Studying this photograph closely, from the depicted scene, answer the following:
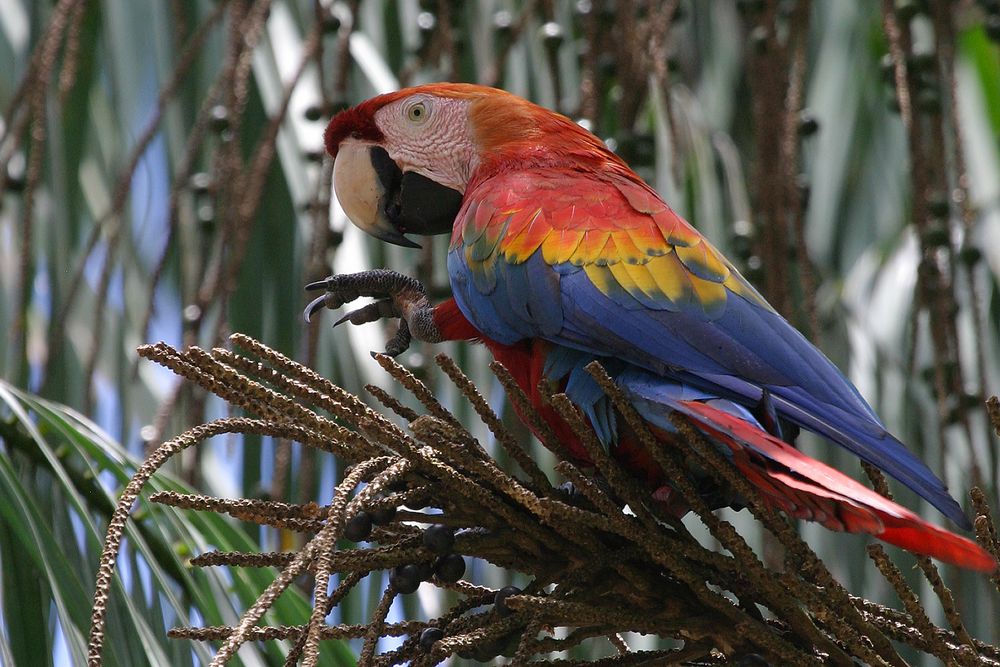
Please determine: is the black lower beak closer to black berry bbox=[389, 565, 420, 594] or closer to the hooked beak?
the hooked beak

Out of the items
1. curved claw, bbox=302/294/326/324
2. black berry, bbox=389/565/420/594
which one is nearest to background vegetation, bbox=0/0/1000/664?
curved claw, bbox=302/294/326/324

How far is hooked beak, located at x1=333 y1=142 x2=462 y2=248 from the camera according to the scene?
1.57 metres

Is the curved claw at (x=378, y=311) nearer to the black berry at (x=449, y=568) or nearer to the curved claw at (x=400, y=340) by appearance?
A: the curved claw at (x=400, y=340)

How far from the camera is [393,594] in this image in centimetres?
89

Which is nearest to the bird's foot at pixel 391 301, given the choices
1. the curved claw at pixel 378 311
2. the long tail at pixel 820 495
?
the curved claw at pixel 378 311

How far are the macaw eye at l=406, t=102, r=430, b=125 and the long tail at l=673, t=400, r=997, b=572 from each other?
2.12 feet

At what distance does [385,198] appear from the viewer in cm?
158

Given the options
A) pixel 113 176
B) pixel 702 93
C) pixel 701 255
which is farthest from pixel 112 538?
pixel 702 93

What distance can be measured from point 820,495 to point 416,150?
0.81 m

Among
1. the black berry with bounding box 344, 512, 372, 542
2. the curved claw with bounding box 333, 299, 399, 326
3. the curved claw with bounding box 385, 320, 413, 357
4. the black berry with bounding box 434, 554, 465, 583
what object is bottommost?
the black berry with bounding box 434, 554, 465, 583

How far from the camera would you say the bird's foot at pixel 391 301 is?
4.41 ft

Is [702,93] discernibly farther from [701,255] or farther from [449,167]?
[701,255]

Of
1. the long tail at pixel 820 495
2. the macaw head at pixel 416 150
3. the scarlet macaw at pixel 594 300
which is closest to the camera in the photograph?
the long tail at pixel 820 495

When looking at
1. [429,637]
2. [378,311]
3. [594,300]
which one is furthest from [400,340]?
[429,637]
